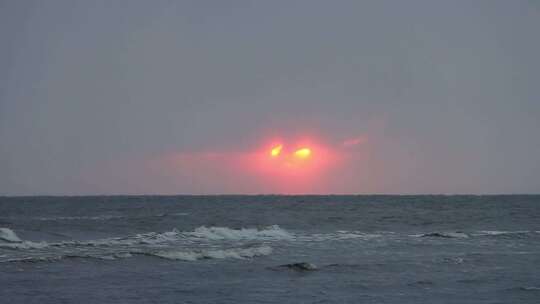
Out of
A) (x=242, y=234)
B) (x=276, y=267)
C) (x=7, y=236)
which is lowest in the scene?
(x=276, y=267)

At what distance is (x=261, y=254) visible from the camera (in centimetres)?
2292

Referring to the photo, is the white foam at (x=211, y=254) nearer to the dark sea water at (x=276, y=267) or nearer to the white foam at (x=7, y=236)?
the dark sea water at (x=276, y=267)

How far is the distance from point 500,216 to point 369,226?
48.3 feet

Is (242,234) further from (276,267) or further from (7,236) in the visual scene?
(276,267)

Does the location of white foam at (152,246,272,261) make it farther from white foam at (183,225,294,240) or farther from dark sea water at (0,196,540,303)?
white foam at (183,225,294,240)

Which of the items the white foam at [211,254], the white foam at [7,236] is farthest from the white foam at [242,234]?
the white foam at [7,236]

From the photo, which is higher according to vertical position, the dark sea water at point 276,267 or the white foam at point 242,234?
the white foam at point 242,234

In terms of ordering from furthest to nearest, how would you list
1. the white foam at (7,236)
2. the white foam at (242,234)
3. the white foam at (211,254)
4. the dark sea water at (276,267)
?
the white foam at (242,234)
the white foam at (7,236)
the white foam at (211,254)
the dark sea water at (276,267)

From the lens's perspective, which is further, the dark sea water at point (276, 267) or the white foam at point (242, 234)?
the white foam at point (242, 234)

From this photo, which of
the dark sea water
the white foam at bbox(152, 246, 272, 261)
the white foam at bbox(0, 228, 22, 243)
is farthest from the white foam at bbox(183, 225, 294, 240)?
the white foam at bbox(0, 228, 22, 243)

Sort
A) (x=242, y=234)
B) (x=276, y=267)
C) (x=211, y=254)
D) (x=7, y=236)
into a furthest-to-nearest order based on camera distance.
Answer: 1. (x=242, y=234)
2. (x=7, y=236)
3. (x=211, y=254)
4. (x=276, y=267)

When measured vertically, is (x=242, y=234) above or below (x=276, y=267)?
above

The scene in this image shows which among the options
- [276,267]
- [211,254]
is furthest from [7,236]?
[276,267]

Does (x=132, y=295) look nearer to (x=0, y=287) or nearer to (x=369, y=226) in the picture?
(x=0, y=287)
